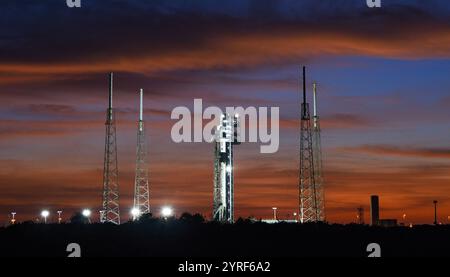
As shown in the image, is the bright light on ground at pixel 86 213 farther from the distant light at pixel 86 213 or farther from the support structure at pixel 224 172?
the support structure at pixel 224 172

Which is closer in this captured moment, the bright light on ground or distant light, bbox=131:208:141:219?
distant light, bbox=131:208:141:219

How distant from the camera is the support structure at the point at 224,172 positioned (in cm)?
12256

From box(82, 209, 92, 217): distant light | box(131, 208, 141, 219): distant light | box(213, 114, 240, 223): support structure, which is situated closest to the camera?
box(131, 208, 141, 219): distant light

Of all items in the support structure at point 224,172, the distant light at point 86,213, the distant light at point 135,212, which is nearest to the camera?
the distant light at point 135,212

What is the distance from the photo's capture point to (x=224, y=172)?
401 feet

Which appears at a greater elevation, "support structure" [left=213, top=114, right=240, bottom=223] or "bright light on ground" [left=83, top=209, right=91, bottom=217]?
"support structure" [left=213, top=114, right=240, bottom=223]

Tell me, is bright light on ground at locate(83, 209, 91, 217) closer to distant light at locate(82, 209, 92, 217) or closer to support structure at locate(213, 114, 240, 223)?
distant light at locate(82, 209, 92, 217)

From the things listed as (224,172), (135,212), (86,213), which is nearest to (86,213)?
(86,213)

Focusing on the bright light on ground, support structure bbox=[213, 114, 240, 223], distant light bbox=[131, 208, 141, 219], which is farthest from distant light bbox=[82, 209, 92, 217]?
support structure bbox=[213, 114, 240, 223]

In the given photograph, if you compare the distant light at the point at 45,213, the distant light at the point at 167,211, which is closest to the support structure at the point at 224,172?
the distant light at the point at 167,211

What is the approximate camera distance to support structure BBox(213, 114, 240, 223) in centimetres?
12256
